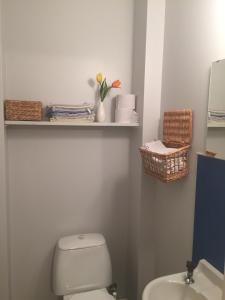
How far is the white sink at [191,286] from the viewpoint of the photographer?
113cm

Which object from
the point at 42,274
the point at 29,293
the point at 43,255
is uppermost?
the point at 43,255

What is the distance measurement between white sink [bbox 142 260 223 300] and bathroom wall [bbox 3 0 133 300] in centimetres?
86

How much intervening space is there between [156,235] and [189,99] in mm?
1041

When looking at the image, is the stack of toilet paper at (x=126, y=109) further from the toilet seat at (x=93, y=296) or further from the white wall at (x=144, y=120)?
the toilet seat at (x=93, y=296)

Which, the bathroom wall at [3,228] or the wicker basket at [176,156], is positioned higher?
the wicker basket at [176,156]

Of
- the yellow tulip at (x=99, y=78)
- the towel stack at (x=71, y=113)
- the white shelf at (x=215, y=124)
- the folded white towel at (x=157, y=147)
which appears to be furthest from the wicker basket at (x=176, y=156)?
the yellow tulip at (x=99, y=78)

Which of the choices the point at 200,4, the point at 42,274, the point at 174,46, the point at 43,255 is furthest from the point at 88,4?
the point at 42,274

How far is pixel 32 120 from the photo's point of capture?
1631 mm

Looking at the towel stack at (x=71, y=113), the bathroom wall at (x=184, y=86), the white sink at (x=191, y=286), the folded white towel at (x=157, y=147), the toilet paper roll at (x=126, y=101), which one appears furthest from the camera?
the toilet paper roll at (x=126, y=101)

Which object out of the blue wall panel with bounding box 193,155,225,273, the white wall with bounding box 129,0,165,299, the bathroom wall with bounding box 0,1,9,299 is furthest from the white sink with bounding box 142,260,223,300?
the bathroom wall with bounding box 0,1,9,299

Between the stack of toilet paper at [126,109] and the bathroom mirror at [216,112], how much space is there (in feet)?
2.19

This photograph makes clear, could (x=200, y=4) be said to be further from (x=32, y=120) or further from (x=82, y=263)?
(x=82, y=263)

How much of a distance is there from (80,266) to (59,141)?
2.95 feet

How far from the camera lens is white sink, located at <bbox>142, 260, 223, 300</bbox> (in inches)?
44.5
